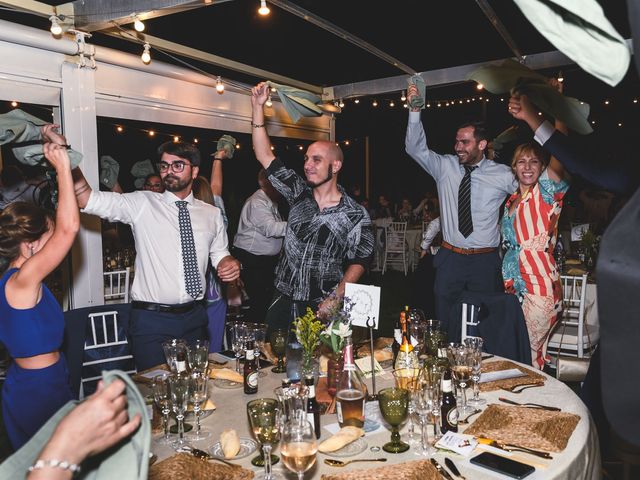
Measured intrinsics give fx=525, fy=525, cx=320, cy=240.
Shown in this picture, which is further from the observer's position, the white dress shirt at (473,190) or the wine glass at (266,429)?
the white dress shirt at (473,190)

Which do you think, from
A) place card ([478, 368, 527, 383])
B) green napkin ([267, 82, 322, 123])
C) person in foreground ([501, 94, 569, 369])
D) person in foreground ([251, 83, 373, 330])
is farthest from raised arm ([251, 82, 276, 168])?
place card ([478, 368, 527, 383])

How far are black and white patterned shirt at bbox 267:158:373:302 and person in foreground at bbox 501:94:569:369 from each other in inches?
42.6

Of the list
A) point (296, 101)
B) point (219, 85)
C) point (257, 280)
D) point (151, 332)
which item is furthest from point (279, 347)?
point (257, 280)

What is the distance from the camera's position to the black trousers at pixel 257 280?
566 centimetres

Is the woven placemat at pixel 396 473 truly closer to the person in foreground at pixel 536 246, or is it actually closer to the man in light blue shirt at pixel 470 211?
the person in foreground at pixel 536 246

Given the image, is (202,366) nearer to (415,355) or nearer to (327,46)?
(415,355)

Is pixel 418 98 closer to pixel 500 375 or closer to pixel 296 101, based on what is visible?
pixel 296 101

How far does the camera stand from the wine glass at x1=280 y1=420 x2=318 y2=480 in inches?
53.5

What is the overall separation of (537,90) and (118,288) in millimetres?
4673

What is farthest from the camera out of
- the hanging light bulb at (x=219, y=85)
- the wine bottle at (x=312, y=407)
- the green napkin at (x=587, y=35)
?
the hanging light bulb at (x=219, y=85)

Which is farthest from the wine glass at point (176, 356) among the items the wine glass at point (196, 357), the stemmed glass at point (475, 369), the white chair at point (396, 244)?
the white chair at point (396, 244)

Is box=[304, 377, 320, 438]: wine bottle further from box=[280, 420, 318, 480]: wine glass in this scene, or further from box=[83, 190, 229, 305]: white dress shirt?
box=[83, 190, 229, 305]: white dress shirt

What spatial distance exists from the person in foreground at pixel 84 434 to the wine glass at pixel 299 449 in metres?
0.59

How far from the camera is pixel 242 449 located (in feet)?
5.32
